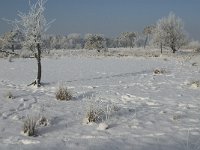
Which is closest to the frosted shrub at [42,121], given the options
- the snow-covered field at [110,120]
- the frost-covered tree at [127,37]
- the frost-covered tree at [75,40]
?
the snow-covered field at [110,120]

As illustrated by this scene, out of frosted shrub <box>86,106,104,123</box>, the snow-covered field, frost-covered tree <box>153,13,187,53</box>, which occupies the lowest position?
the snow-covered field

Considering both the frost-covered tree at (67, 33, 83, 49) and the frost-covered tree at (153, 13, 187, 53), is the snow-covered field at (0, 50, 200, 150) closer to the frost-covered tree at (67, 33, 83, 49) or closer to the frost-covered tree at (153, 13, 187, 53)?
the frost-covered tree at (153, 13, 187, 53)

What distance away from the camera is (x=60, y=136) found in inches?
272

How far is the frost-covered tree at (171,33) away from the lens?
172 feet

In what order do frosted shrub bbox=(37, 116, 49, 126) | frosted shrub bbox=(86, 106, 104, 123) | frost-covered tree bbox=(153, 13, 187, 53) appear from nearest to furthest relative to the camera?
frosted shrub bbox=(37, 116, 49, 126) → frosted shrub bbox=(86, 106, 104, 123) → frost-covered tree bbox=(153, 13, 187, 53)

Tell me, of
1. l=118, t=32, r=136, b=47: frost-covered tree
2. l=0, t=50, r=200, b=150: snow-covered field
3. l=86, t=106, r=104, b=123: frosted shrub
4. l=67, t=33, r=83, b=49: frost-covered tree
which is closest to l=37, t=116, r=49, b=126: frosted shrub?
l=0, t=50, r=200, b=150: snow-covered field

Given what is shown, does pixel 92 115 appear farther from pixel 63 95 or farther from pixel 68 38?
pixel 68 38

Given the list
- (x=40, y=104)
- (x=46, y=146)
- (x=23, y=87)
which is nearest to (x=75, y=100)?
(x=40, y=104)

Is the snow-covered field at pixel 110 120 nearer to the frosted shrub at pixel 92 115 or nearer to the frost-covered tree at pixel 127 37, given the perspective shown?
the frosted shrub at pixel 92 115

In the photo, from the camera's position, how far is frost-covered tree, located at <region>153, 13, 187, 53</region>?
2069 inches

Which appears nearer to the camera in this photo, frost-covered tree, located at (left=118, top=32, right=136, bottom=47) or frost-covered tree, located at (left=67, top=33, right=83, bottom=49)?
frost-covered tree, located at (left=118, top=32, right=136, bottom=47)

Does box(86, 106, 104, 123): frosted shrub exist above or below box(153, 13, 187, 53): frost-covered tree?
below

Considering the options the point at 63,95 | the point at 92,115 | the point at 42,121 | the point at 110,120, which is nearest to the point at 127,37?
the point at 63,95

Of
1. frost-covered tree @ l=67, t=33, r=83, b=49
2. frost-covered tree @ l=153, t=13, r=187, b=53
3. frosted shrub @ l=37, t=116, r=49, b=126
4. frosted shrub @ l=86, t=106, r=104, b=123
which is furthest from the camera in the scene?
frost-covered tree @ l=67, t=33, r=83, b=49
